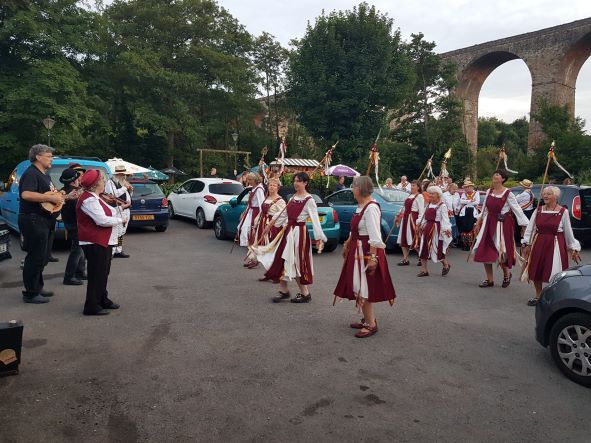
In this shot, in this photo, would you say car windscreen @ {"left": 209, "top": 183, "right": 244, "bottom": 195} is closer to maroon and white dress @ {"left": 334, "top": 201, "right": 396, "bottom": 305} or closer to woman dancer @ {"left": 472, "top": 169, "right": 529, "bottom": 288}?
woman dancer @ {"left": 472, "top": 169, "right": 529, "bottom": 288}

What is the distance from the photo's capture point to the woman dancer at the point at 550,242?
20.8 feet

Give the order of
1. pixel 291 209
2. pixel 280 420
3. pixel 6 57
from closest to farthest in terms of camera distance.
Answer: pixel 280 420 → pixel 291 209 → pixel 6 57

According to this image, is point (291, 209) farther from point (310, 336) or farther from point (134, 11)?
point (134, 11)

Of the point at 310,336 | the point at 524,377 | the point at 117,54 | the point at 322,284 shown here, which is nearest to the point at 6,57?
the point at 117,54

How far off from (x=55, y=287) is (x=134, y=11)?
31.4 metres

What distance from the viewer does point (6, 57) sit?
80.6 feet

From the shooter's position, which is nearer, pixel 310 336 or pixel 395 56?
pixel 310 336

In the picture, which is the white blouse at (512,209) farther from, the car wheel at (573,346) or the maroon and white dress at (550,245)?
the car wheel at (573,346)

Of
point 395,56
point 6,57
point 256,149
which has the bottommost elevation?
point 256,149

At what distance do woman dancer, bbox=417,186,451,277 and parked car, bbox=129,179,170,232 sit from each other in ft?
25.1

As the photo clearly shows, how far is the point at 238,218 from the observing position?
12422 millimetres

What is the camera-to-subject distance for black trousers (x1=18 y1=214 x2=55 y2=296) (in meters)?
6.32

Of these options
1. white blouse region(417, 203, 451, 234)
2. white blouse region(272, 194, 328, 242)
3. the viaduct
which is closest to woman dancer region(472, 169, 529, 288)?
white blouse region(417, 203, 451, 234)

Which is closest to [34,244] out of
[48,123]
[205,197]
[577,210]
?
[205,197]
